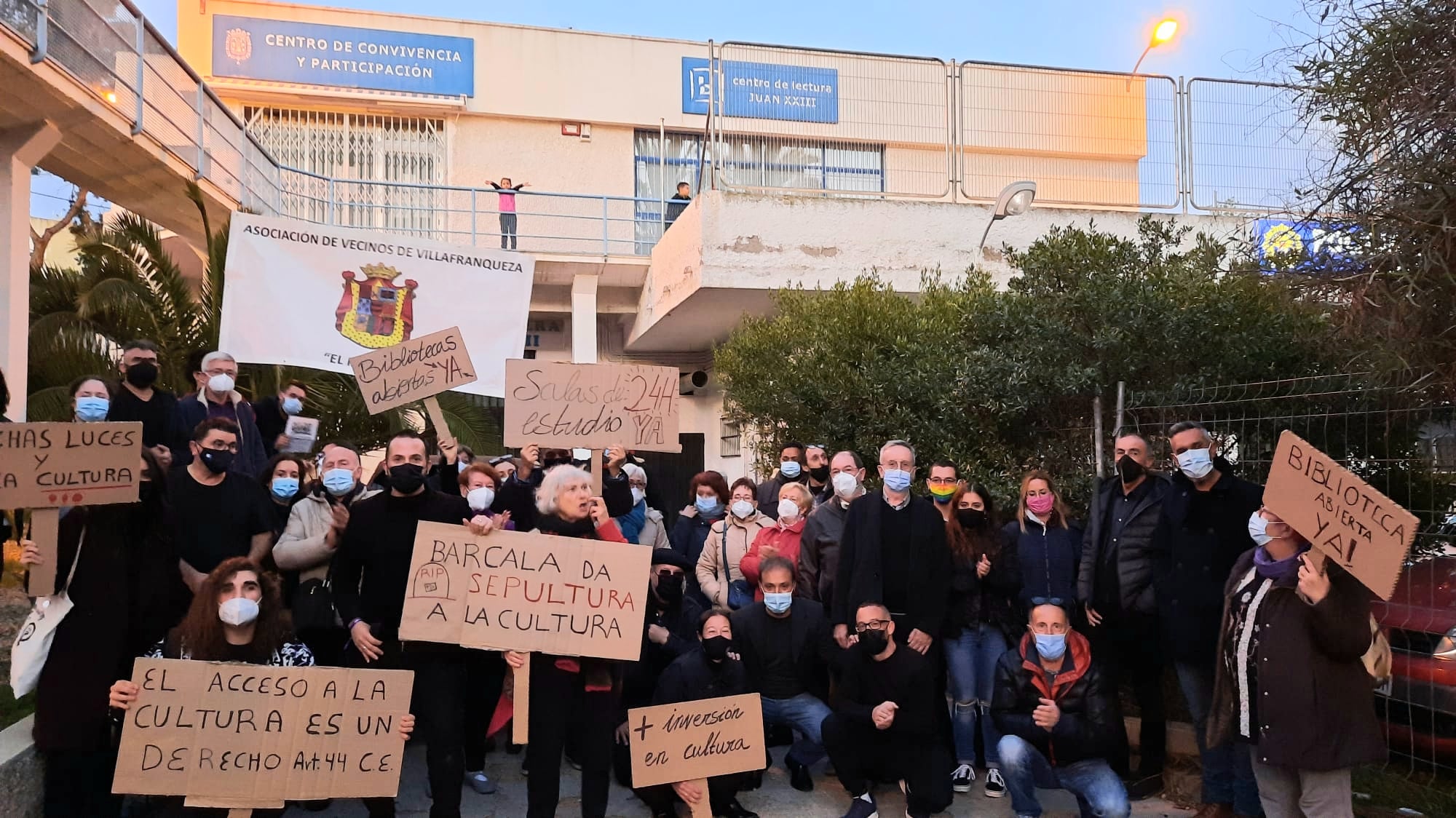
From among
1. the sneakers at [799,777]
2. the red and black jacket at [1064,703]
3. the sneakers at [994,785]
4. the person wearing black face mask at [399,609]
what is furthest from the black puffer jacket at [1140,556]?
the person wearing black face mask at [399,609]

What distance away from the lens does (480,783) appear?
5785 millimetres

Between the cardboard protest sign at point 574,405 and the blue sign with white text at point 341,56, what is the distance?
14.1m

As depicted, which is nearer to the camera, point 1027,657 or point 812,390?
point 1027,657

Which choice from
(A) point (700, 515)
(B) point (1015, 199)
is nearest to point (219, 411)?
(A) point (700, 515)

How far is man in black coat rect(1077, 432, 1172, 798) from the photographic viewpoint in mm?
5648

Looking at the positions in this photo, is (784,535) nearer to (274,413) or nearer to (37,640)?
(274,413)

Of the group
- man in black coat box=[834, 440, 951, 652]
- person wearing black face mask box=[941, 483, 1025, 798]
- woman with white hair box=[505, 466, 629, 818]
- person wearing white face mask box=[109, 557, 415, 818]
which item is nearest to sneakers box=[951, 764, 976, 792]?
person wearing black face mask box=[941, 483, 1025, 798]

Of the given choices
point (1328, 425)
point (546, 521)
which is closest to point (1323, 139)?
point (1328, 425)

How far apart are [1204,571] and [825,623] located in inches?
80.1

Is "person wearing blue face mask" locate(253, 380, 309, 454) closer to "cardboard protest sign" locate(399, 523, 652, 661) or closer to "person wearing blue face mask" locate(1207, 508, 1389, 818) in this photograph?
"cardboard protest sign" locate(399, 523, 652, 661)

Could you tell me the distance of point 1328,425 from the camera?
589cm

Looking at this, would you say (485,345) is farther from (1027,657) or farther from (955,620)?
(1027,657)

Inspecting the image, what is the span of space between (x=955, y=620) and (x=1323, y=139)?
3.27 meters

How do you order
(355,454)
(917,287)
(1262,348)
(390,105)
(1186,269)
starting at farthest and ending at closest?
(390,105) → (917,287) → (1186,269) → (1262,348) → (355,454)
